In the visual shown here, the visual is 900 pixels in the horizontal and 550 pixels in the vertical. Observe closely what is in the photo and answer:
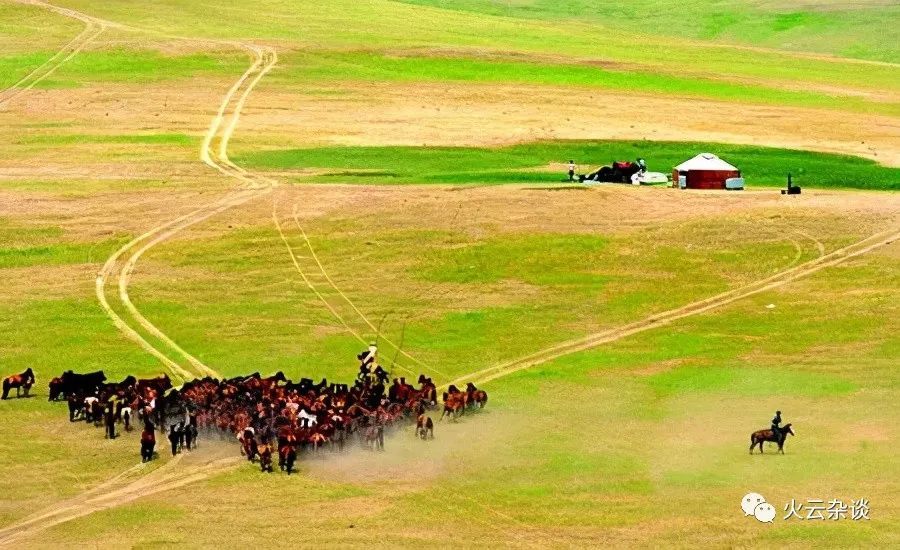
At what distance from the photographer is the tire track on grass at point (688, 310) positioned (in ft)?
183

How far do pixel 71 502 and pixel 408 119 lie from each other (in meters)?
56.6

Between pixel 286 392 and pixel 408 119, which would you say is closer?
pixel 286 392

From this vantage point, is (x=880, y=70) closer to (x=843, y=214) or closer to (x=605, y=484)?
(x=843, y=214)

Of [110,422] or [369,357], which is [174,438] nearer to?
[110,422]

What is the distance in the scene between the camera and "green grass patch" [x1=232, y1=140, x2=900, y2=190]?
271 feet

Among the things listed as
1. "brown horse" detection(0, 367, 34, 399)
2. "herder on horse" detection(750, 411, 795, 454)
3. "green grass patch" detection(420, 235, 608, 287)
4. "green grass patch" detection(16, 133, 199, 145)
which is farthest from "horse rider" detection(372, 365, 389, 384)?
"green grass patch" detection(16, 133, 199, 145)

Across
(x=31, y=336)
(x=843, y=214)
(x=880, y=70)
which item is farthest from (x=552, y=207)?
(x=880, y=70)

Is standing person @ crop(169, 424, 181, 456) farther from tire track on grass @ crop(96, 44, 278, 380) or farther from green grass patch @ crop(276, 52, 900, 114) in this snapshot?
green grass patch @ crop(276, 52, 900, 114)

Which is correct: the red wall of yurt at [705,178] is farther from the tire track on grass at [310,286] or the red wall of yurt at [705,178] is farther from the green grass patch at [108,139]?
Answer: the green grass patch at [108,139]

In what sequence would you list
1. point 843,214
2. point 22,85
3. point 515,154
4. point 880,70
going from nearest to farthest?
point 843,214, point 515,154, point 22,85, point 880,70

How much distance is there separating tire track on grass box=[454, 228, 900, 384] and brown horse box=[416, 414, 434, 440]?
6206 millimetres

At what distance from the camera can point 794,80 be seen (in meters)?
119

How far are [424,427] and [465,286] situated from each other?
57.5 ft

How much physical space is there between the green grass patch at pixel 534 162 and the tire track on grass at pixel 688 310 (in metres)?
13.3
